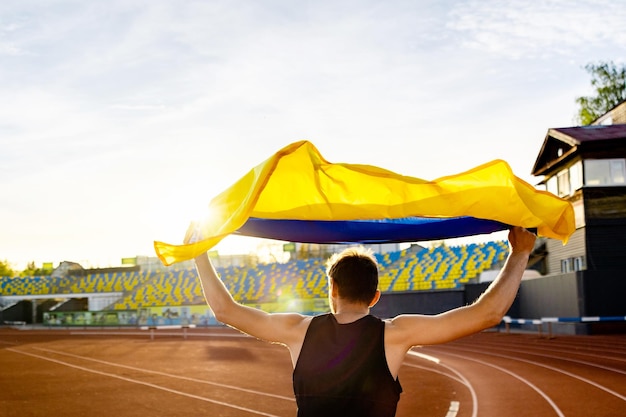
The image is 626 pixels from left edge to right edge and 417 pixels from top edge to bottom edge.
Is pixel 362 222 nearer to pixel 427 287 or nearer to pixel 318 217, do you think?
pixel 318 217

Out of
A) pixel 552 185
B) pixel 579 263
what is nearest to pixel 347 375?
pixel 579 263

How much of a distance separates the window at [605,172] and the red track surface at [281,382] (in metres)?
7.57

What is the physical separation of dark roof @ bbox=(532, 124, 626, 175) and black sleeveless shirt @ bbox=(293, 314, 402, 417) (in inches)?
1257

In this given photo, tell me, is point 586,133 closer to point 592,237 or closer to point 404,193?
point 592,237

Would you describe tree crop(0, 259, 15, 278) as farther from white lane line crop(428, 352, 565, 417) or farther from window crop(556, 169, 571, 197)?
white lane line crop(428, 352, 565, 417)

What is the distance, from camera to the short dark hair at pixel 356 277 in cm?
295

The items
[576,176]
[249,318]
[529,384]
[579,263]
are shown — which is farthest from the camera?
[576,176]

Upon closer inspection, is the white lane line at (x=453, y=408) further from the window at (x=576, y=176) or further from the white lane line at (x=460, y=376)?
the window at (x=576, y=176)

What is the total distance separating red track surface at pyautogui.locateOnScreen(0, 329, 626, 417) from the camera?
13086 millimetres

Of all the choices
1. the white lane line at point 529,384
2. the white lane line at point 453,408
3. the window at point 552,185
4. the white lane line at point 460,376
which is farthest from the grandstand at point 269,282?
the white lane line at point 453,408

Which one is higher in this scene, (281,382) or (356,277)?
(356,277)

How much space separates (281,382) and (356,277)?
15510 millimetres

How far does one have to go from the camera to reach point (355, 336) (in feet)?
9.41

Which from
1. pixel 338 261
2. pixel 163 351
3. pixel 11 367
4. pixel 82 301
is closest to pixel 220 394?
pixel 11 367
